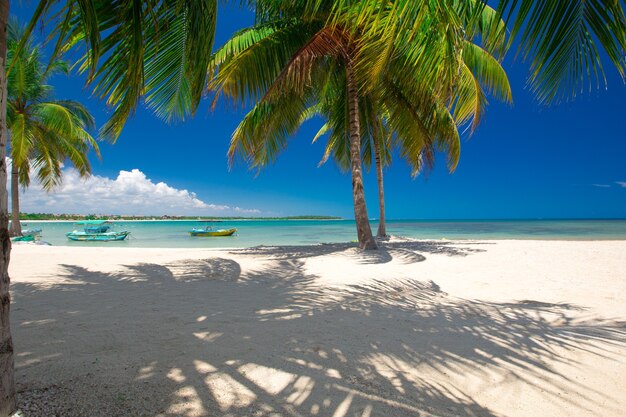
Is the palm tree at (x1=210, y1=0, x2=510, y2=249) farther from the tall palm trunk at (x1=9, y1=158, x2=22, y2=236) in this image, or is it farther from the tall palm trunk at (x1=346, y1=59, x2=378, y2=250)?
the tall palm trunk at (x1=9, y1=158, x2=22, y2=236)

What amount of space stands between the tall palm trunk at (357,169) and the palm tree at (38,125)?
1070 cm

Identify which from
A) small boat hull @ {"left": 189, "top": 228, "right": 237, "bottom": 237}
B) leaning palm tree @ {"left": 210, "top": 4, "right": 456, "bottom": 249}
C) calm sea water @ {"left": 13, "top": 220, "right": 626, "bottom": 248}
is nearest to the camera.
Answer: leaning palm tree @ {"left": 210, "top": 4, "right": 456, "bottom": 249}

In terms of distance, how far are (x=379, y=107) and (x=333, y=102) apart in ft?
5.44

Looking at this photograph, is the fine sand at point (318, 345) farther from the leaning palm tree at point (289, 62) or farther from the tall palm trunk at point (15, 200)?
the tall palm trunk at point (15, 200)

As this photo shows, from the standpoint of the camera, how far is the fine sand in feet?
6.06

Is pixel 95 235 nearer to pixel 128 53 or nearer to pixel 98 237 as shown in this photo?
pixel 98 237

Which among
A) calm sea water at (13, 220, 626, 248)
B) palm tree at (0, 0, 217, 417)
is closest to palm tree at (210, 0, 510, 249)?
palm tree at (0, 0, 217, 417)

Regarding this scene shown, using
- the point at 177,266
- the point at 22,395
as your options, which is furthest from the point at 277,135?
the point at 22,395

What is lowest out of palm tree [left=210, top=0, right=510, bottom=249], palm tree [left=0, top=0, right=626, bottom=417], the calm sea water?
the calm sea water

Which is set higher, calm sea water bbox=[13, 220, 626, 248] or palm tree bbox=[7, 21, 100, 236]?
palm tree bbox=[7, 21, 100, 236]

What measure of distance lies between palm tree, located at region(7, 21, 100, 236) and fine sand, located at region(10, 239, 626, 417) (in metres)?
10.4

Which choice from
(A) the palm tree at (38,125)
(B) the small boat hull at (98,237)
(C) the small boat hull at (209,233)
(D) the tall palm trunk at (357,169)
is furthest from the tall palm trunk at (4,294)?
(C) the small boat hull at (209,233)

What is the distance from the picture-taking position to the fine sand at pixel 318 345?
6.06 ft

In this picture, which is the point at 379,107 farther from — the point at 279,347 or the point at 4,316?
the point at 4,316
